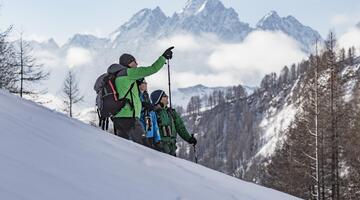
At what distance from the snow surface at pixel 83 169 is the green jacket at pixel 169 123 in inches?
95.1

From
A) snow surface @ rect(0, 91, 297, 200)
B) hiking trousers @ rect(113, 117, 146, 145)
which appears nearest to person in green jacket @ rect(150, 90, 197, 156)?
hiking trousers @ rect(113, 117, 146, 145)

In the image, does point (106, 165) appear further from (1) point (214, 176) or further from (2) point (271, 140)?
(2) point (271, 140)

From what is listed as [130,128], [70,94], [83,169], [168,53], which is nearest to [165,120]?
[130,128]

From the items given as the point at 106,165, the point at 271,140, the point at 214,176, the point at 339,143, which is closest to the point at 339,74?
the point at 339,143

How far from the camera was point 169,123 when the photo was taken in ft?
33.0

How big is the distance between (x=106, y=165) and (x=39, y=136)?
Result: 0.77 meters

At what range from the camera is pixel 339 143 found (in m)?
26.1

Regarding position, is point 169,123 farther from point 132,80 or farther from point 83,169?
point 83,169

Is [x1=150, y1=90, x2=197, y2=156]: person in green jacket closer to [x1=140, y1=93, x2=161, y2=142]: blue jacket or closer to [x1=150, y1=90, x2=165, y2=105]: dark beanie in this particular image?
[x1=150, y1=90, x2=165, y2=105]: dark beanie

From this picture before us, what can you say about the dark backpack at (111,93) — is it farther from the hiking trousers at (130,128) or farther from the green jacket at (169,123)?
the green jacket at (169,123)

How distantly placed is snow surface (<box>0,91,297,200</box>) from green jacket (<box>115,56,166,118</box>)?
80 centimetres

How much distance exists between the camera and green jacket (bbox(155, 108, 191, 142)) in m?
9.95

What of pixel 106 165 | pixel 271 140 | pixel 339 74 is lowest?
pixel 271 140

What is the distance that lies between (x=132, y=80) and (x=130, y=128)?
33.6 inches
